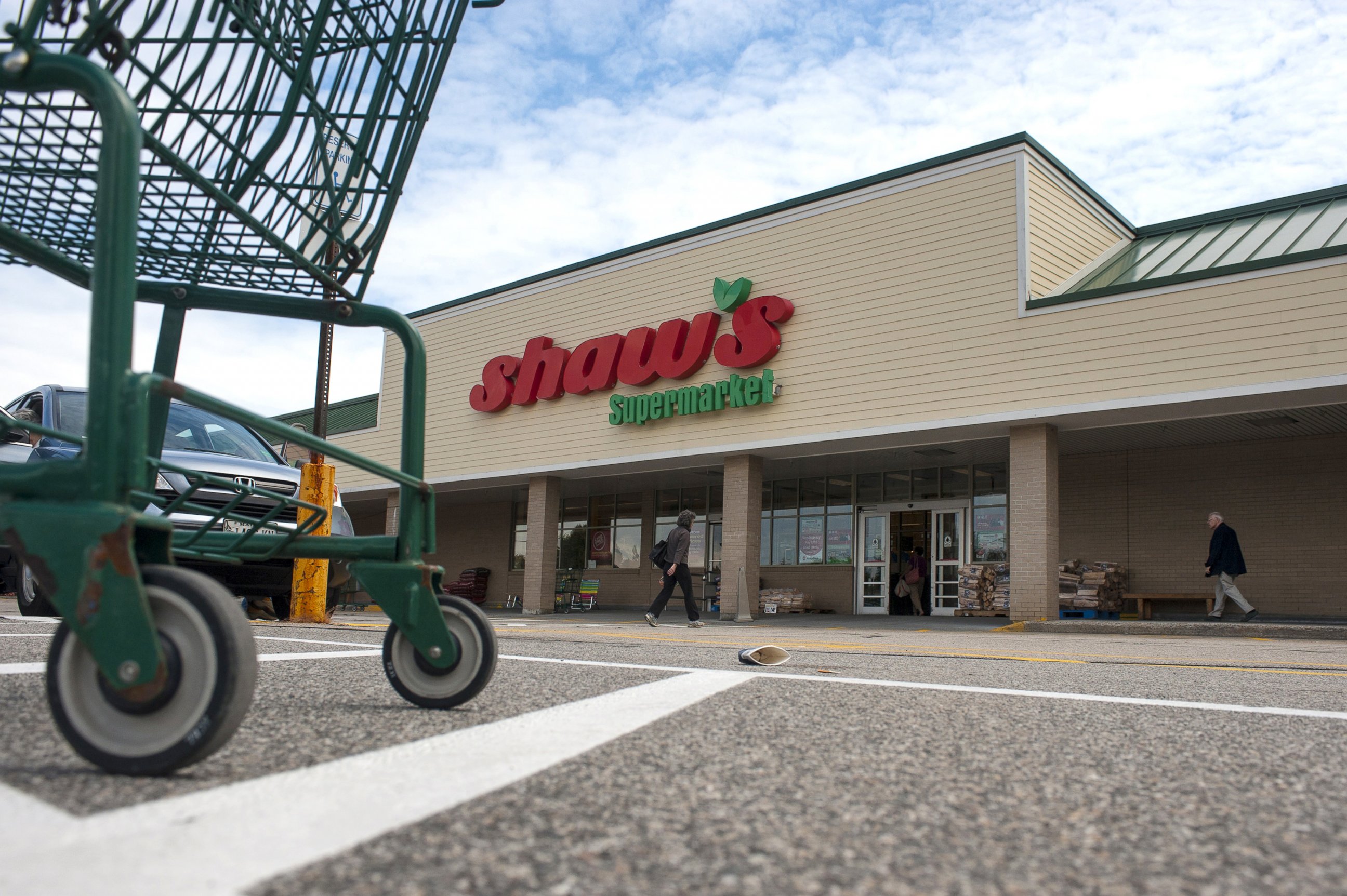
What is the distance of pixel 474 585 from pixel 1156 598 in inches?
770

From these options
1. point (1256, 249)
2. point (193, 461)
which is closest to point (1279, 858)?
point (193, 461)

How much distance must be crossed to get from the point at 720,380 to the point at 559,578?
11518 millimetres

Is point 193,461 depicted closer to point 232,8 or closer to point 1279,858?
point 232,8

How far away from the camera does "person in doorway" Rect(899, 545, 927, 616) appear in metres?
21.3

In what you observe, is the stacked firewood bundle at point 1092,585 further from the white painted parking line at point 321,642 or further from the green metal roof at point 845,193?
the white painted parking line at point 321,642

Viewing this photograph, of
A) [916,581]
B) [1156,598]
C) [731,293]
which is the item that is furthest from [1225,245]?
[916,581]

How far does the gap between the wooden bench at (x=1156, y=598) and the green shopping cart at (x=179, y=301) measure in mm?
17383

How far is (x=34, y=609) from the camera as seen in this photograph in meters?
6.36

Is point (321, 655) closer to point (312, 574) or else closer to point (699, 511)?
point (312, 574)

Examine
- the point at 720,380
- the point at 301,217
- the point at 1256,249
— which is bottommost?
the point at 301,217

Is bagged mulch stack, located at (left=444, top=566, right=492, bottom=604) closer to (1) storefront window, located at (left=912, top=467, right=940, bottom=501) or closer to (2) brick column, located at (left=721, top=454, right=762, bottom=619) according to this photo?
(2) brick column, located at (left=721, top=454, right=762, bottom=619)

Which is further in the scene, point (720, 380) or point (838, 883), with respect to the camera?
point (720, 380)

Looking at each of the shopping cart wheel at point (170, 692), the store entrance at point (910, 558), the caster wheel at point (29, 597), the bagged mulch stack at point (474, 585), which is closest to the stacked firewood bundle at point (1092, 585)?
the store entrance at point (910, 558)

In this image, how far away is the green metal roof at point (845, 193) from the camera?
16.0 m
